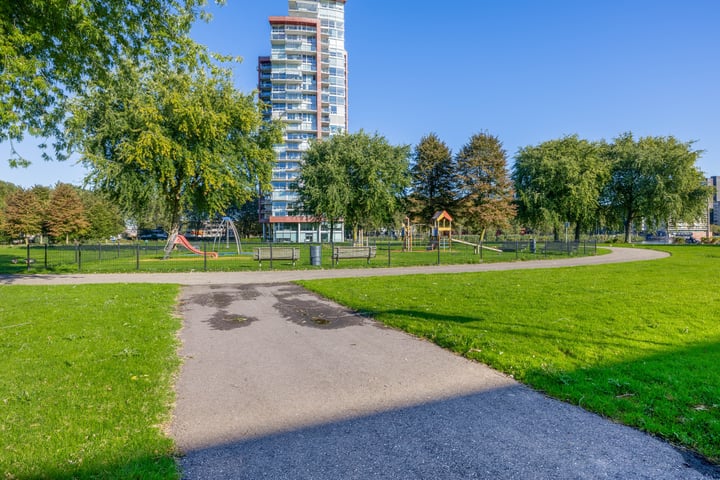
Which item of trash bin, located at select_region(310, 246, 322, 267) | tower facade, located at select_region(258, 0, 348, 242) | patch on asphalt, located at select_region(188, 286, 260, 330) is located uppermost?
tower facade, located at select_region(258, 0, 348, 242)

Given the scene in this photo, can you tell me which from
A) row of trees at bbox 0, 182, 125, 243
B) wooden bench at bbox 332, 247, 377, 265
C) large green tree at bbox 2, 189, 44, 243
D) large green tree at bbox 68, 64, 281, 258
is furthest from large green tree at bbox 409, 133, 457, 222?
large green tree at bbox 2, 189, 44, 243

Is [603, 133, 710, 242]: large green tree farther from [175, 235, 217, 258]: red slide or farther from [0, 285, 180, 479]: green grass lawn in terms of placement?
[0, 285, 180, 479]: green grass lawn

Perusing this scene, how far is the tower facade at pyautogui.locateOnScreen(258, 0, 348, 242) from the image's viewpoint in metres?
74.9

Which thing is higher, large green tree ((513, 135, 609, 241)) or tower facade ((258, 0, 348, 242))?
tower facade ((258, 0, 348, 242))

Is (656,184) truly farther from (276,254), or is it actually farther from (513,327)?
(513,327)

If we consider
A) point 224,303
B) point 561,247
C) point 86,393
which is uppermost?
point 561,247

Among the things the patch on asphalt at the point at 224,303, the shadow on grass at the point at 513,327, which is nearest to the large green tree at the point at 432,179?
the patch on asphalt at the point at 224,303

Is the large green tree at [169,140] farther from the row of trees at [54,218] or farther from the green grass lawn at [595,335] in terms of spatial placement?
the row of trees at [54,218]

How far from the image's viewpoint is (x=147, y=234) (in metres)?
85.9

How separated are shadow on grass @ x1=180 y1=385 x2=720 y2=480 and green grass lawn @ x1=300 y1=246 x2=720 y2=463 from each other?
0.43 meters

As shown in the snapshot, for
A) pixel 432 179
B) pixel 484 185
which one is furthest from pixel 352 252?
pixel 432 179

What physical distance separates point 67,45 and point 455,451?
39.5ft

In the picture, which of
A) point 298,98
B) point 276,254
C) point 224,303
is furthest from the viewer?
point 298,98

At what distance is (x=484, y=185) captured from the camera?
45.2 metres
